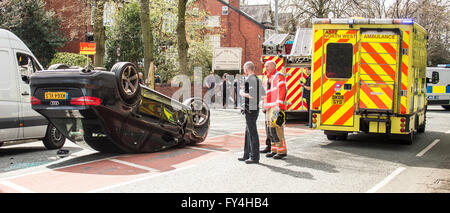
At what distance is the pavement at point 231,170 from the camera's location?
6492mm

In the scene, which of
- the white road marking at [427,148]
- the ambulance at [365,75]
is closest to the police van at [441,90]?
the white road marking at [427,148]

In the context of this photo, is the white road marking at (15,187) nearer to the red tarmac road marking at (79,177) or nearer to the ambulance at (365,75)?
the red tarmac road marking at (79,177)

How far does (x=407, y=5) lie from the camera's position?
4312 cm

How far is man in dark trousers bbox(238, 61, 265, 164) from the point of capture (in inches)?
326

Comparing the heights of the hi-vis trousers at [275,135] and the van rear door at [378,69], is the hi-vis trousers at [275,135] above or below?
below

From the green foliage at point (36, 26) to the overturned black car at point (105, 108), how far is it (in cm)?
2027

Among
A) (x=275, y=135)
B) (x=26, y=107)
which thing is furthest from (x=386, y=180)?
(x=26, y=107)

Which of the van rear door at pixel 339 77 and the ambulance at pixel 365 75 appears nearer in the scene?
the ambulance at pixel 365 75

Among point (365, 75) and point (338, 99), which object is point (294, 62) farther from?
point (365, 75)

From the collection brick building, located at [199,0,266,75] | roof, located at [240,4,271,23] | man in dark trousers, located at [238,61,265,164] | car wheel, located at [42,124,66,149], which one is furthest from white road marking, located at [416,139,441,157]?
roof, located at [240,4,271,23]

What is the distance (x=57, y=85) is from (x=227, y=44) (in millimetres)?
45286
